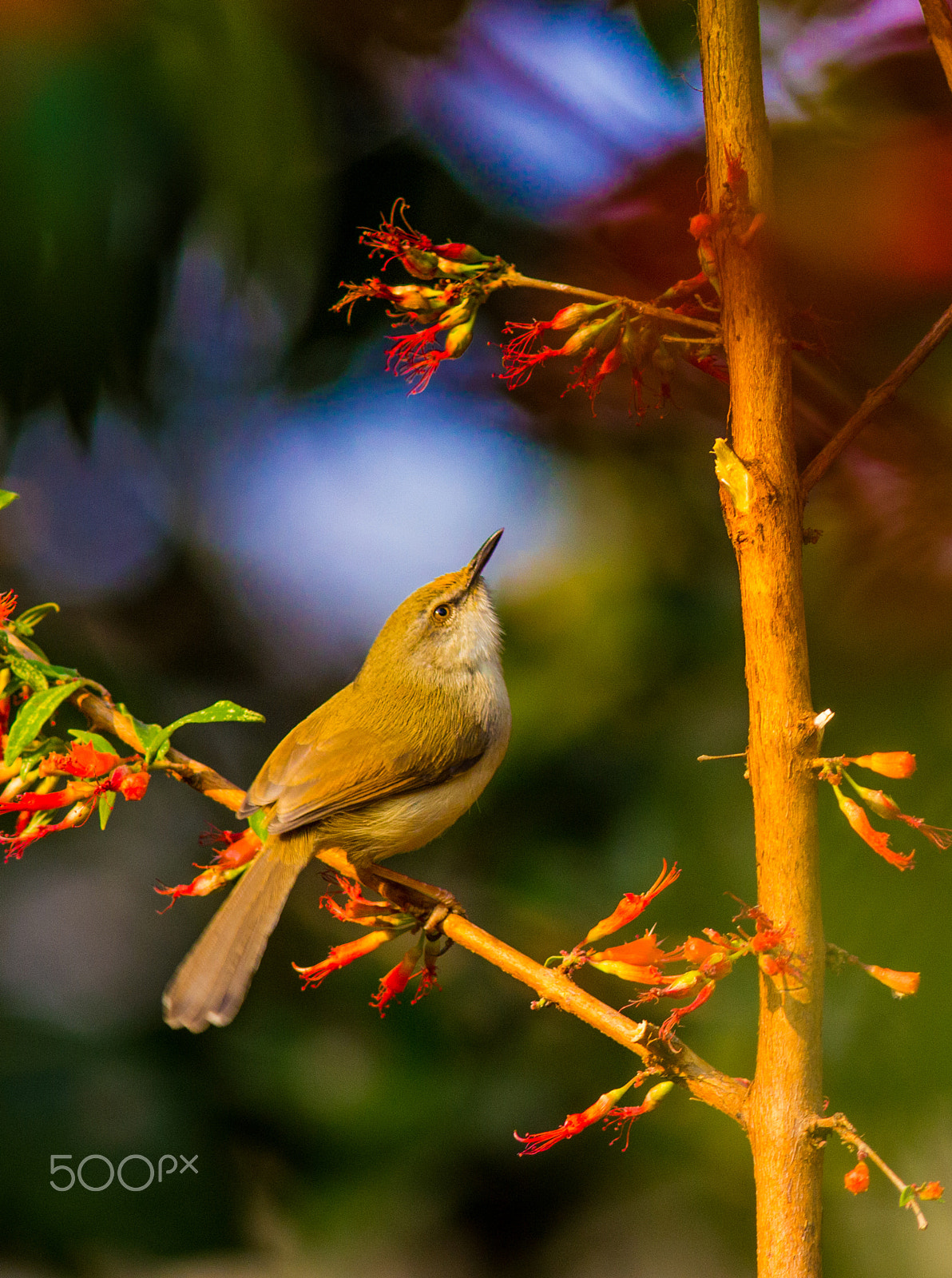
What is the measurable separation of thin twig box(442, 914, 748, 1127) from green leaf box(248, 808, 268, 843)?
0.18 m

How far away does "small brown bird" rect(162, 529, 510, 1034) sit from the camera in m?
0.79

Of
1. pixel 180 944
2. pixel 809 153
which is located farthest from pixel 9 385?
pixel 809 153

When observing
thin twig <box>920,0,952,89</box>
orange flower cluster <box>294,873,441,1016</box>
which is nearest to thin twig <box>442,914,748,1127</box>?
orange flower cluster <box>294,873,441,1016</box>

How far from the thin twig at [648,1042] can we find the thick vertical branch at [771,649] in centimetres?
2

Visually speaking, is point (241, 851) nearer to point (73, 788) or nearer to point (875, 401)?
point (73, 788)

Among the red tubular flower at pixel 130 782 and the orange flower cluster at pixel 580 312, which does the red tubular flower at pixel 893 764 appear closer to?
the orange flower cluster at pixel 580 312

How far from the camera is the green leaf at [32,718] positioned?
616 mm

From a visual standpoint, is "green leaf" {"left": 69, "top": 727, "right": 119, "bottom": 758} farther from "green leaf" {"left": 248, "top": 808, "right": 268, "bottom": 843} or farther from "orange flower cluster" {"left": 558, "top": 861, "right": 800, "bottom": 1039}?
"orange flower cluster" {"left": 558, "top": 861, "right": 800, "bottom": 1039}

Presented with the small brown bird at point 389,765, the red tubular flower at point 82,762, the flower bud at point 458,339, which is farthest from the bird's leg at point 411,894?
the flower bud at point 458,339

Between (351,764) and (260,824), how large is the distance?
0.53 feet

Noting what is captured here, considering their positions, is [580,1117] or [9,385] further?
[9,385]

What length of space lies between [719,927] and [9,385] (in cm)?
105

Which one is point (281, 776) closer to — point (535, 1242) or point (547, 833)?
point (547, 833)

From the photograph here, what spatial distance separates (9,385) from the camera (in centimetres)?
132
